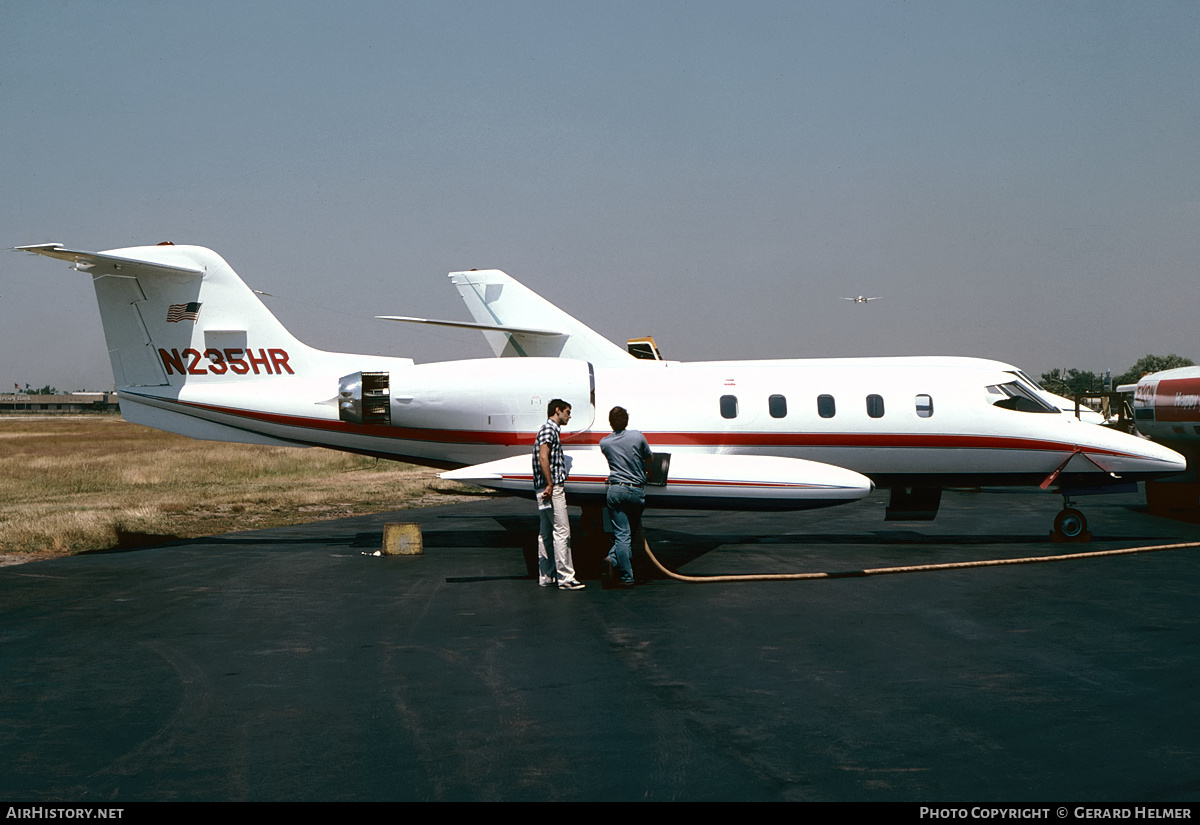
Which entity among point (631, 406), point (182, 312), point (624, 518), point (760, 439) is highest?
point (182, 312)

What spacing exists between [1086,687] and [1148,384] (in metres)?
15.7

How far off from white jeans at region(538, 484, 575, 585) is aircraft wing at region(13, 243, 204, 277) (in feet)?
26.8

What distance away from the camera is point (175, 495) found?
26078mm

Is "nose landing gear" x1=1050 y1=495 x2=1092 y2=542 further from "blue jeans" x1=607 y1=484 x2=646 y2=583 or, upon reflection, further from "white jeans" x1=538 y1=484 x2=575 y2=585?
"white jeans" x1=538 y1=484 x2=575 y2=585

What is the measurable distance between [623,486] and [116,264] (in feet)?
31.1

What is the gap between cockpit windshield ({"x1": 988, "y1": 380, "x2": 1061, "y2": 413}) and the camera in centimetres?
→ 1603

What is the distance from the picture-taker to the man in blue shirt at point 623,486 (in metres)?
12.2

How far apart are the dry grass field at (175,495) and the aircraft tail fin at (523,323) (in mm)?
4413

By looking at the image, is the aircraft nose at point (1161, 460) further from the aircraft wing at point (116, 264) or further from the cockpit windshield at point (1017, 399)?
the aircraft wing at point (116, 264)

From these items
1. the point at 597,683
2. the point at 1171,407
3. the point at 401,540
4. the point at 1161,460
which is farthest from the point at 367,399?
the point at 1171,407

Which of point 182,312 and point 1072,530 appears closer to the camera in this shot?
point 1072,530

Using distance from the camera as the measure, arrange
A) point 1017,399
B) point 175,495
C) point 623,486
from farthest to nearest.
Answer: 1. point 175,495
2. point 1017,399
3. point 623,486

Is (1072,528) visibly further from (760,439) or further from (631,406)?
(631,406)

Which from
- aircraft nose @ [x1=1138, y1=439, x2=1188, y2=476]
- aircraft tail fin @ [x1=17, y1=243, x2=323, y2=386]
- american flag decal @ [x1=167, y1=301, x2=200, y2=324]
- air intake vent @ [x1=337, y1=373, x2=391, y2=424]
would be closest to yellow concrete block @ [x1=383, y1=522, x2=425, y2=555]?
air intake vent @ [x1=337, y1=373, x2=391, y2=424]
